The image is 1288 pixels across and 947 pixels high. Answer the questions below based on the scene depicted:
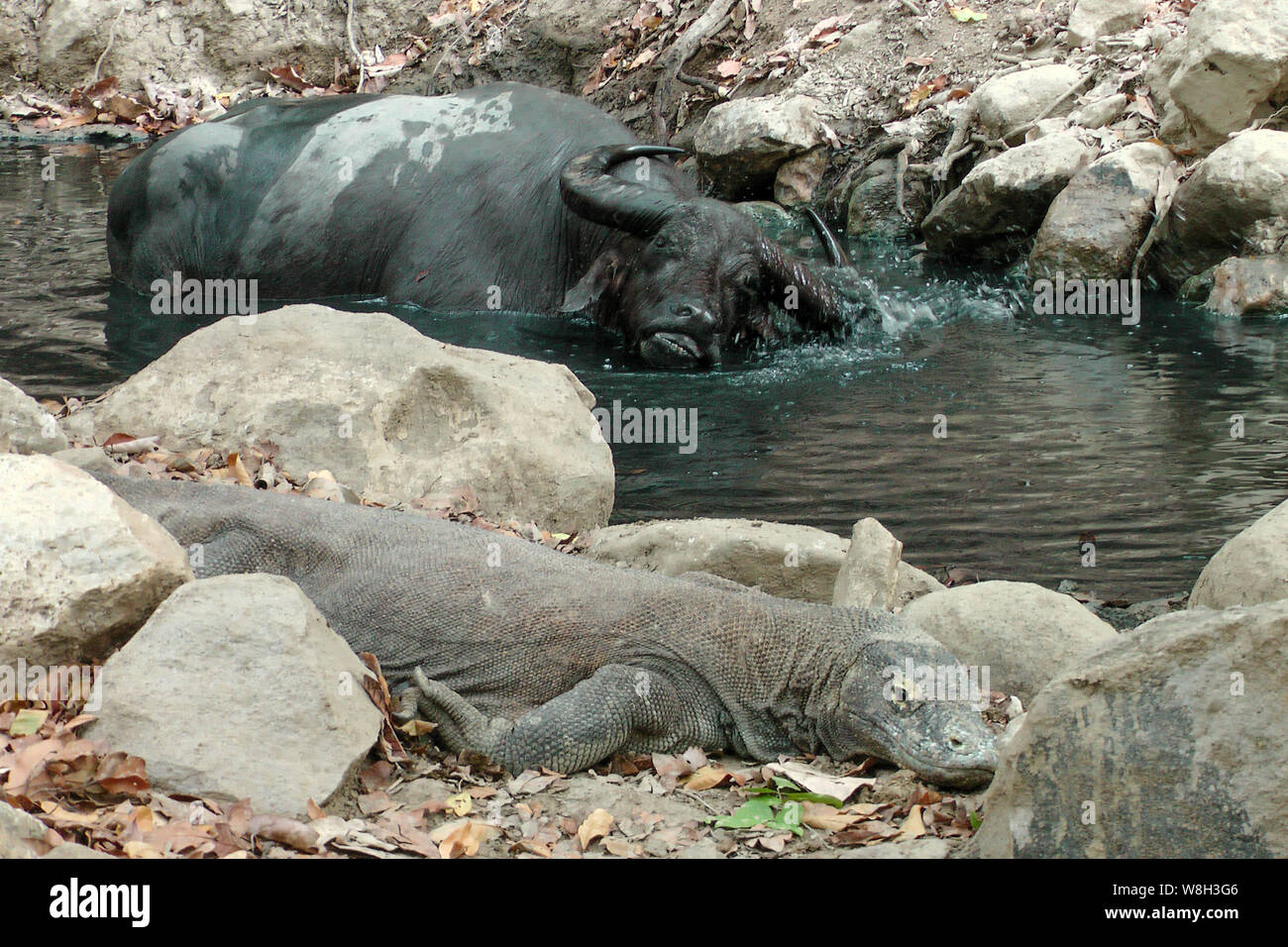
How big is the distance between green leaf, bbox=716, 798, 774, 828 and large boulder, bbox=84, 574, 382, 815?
2.90 ft

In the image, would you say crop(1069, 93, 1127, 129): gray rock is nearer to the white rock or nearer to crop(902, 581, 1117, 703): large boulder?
the white rock

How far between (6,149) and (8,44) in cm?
248

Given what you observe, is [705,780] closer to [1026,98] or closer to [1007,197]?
[1007,197]

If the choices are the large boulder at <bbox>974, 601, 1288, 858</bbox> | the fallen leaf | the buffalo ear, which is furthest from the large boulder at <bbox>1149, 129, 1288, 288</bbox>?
the large boulder at <bbox>974, 601, 1288, 858</bbox>

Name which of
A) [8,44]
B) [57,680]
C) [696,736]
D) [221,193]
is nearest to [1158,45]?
[221,193]

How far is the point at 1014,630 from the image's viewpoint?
14.0ft

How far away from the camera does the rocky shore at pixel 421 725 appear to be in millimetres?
2648

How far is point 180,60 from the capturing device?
18.2 metres

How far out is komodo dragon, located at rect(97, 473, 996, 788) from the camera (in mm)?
3869

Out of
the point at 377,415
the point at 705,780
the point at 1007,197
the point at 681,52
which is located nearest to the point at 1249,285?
the point at 1007,197

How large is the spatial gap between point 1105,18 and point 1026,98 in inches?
46.7

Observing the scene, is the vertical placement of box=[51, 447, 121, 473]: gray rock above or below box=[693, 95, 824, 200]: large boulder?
below

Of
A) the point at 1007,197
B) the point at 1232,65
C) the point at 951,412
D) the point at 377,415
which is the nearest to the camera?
the point at 377,415
